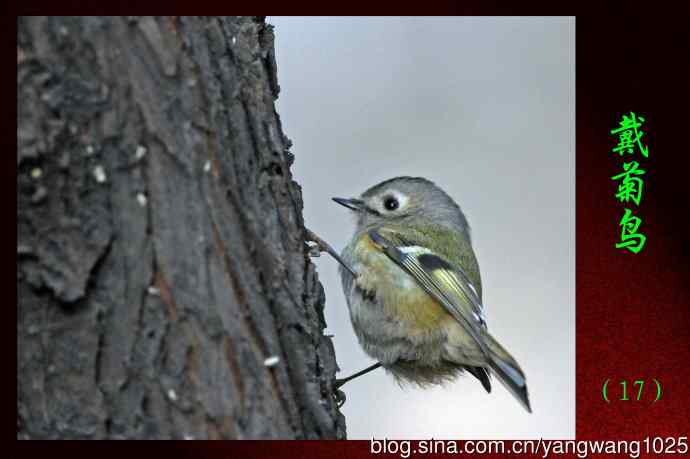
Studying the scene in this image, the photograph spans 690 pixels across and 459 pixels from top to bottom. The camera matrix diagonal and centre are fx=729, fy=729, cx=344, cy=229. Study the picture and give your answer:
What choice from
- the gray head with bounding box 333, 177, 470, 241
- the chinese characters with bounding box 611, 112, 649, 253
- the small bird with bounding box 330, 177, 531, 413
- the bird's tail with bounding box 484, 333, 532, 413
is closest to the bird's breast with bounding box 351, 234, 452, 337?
the small bird with bounding box 330, 177, 531, 413

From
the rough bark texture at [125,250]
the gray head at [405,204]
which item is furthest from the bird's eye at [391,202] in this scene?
the rough bark texture at [125,250]

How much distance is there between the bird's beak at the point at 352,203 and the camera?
3236mm

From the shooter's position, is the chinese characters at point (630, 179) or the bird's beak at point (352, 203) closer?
the chinese characters at point (630, 179)

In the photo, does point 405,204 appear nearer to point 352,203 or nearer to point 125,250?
point 352,203

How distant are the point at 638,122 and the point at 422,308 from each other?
39.7 inches

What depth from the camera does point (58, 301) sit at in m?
1.67

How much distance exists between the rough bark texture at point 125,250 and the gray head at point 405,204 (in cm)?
150

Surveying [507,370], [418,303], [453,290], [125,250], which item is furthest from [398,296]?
[125,250]

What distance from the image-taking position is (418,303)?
2771mm

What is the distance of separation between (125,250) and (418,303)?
Result: 1365mm

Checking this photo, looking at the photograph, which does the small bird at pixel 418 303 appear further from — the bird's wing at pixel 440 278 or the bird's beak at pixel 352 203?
A: the bird's beak at pixel 352 203

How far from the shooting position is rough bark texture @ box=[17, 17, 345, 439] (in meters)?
1.66
